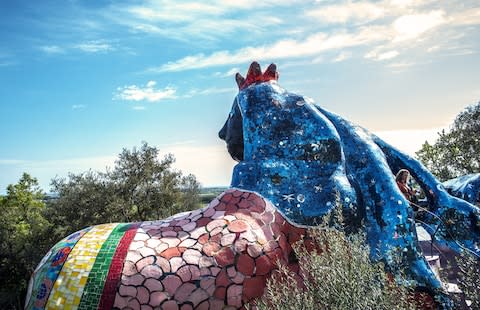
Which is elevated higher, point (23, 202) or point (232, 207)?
point (232, 207)

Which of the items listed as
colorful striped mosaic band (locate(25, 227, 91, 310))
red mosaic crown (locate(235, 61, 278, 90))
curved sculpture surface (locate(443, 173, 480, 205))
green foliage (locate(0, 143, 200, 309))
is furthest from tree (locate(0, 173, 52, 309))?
curved sculpture surface (locate(443, 173, 480, 205))

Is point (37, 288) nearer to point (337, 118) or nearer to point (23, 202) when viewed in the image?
point (337, 118)

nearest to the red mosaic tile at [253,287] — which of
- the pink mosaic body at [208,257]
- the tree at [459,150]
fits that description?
the pink mosaic body at [208,257]

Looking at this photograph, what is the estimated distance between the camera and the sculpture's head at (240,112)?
5.91 m

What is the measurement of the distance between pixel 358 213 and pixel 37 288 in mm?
3611

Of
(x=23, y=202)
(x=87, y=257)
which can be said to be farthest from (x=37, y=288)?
(x=23, y=202)

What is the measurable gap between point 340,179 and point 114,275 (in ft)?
9.01

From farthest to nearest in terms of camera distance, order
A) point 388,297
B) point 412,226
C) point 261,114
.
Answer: point 261,114 → point 412,226 → point 388,297

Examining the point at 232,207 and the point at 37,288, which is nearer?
the point at 37,288

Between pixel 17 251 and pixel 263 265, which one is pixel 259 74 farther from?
pixel 17 251

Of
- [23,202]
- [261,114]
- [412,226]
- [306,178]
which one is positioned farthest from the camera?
[23,202]

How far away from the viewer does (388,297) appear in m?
3.00

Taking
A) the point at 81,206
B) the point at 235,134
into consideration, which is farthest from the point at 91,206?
the point at 235,134

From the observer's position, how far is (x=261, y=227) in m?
4.57
